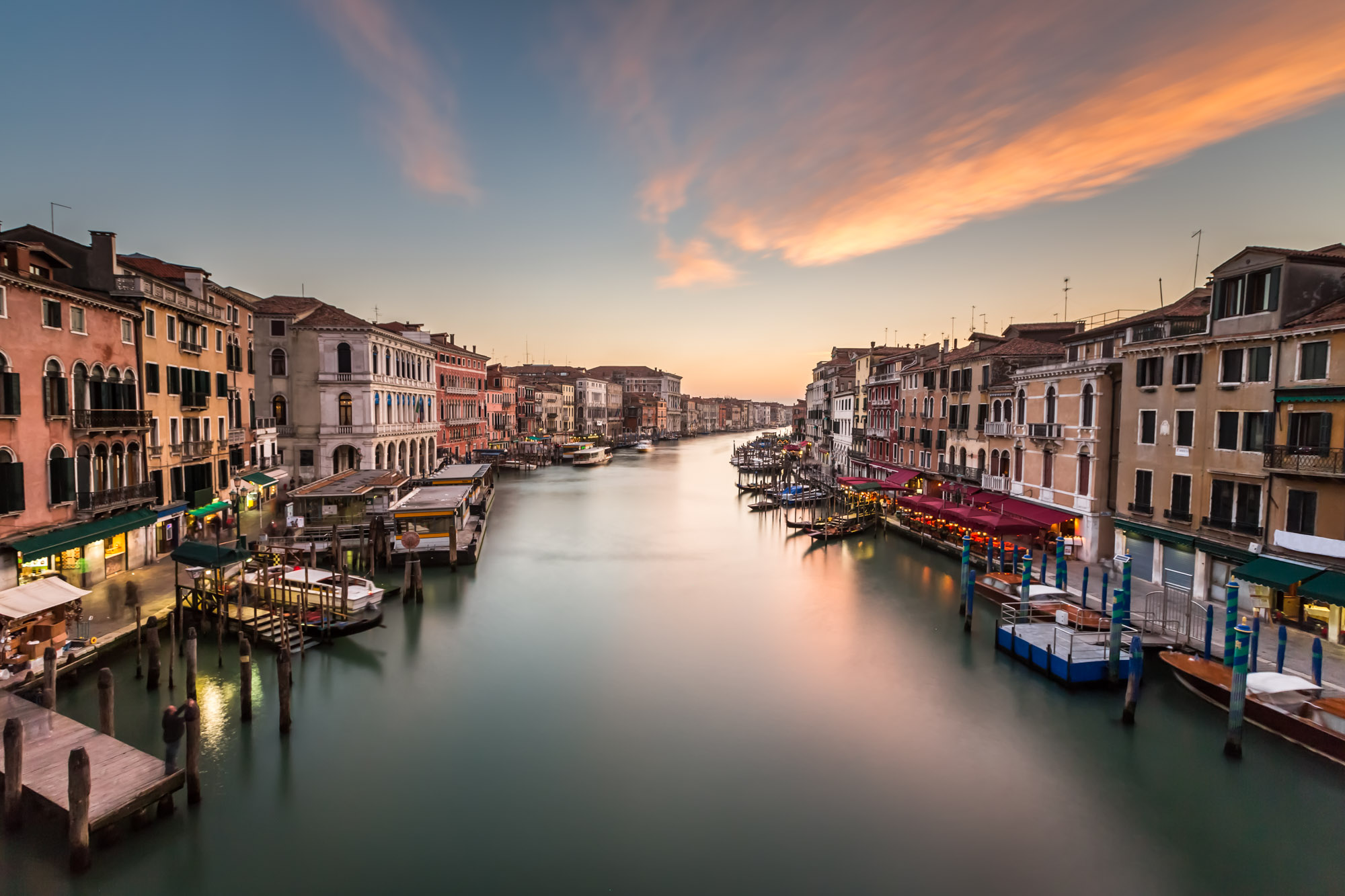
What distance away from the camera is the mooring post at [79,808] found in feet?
26.4

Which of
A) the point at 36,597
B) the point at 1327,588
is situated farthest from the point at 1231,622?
the point at 36,597

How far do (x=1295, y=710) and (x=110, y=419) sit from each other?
27.0 meters

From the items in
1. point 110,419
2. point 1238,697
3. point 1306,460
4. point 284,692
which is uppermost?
point 110,419

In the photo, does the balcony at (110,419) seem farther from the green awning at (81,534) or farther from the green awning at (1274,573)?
the green awning at (1274,573)

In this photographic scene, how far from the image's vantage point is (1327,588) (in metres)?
13.4

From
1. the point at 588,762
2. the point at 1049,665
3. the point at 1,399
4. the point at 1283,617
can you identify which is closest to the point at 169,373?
the point at 1,399

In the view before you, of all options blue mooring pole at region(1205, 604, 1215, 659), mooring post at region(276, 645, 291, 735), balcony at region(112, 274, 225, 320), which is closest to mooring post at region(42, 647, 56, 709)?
mooring post at region(276, 645, 291, 735)

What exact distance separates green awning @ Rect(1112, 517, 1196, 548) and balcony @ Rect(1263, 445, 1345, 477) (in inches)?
123

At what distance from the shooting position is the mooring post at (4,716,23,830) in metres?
8.69

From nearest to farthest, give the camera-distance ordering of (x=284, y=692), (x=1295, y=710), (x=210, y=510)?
(x=1295, y=710) < (x=284, y=692) < (x=210, y=510)

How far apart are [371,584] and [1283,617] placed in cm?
2275

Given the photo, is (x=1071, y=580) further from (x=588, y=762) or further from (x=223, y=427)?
(x=223, y=427)

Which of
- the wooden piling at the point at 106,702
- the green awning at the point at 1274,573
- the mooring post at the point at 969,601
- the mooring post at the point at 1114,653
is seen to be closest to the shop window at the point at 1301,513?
the green awning at the point at 1274,573

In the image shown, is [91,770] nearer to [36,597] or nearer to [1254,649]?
[36,597]
